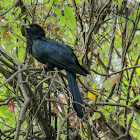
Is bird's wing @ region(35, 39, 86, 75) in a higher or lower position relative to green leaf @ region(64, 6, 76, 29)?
lower

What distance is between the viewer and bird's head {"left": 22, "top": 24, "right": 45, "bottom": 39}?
12.2ft

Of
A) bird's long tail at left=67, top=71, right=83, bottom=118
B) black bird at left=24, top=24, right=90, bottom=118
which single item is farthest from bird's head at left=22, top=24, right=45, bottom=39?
bird's long tail at left=67, top=71, right=83, bottom=118

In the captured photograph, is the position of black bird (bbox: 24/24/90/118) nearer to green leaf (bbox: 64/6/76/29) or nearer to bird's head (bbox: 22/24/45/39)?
bird's head (bbox: 22/24/45/39)

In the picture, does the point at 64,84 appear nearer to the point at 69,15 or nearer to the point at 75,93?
the point at 75,93

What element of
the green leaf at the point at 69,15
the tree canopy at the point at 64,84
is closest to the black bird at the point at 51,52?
the tree canopy at the point at 64,84

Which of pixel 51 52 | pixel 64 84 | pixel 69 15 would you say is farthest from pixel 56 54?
pixel 69 15

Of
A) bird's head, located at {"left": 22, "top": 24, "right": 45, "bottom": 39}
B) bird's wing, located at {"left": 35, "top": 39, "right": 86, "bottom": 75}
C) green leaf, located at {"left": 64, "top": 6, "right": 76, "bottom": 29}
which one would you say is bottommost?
bird's wing, located at {"left": 35, "top": 39, "right": 86, "bottom": 75}

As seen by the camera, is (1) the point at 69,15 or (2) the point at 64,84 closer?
(1) the point at 69,15

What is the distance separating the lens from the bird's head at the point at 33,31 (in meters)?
3.73

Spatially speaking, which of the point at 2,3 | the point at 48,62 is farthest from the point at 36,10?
the point at 48,62

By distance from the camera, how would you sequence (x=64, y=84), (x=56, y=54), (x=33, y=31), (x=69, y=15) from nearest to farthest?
(x=69, y=15) < (x=64, y=84) < (x=56, y=54) < (x=33, y=31)

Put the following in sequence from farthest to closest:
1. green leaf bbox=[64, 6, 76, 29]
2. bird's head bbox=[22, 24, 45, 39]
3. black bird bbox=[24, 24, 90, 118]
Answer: bird's head bbox=[22, 24, 45, 39]
black bird bbox=[24, 24, 90, 118]
green leaf bbox=[64, 6, 76, 29]

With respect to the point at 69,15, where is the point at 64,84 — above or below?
below

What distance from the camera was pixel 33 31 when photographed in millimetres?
3729
